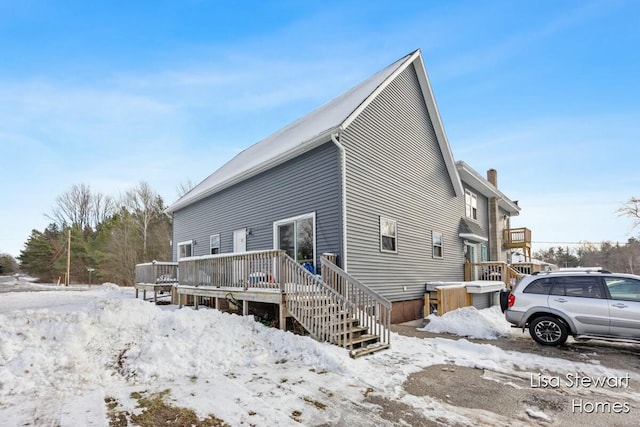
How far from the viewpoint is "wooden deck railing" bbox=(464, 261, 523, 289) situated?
1453 cm

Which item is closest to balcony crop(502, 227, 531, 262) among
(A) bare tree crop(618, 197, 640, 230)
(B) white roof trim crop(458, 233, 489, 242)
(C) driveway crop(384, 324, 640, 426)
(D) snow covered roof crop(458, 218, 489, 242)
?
(D) snow covered roof crop(458, 218, 489, 242)

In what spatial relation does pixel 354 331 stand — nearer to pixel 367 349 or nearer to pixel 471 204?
pixel 367 349

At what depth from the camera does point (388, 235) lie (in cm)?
1091

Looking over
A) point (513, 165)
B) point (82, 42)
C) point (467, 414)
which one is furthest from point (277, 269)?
point (513, 165)

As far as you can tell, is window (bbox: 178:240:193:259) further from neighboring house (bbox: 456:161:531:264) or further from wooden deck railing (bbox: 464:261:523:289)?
wooden deck railing (bbox: 464:261:523:289)

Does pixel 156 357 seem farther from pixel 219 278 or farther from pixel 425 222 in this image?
pixel 425 222

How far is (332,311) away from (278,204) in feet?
16.1

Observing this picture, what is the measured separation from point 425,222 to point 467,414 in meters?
9.67

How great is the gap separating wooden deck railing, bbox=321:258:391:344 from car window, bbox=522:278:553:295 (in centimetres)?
334

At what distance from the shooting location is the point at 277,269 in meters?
8.12

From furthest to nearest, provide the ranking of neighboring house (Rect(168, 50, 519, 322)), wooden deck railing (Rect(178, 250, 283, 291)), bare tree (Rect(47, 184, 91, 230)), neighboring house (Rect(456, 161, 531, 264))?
1. bare tree (Rect(47, 184, 91, 230))
2. neighboring house (Rect(456, 161, 531, 264))
3. neighboring house (Rect(168, 50, 519, 322))
4. wooden deck railing (Rect(178, 250, 283, 291))

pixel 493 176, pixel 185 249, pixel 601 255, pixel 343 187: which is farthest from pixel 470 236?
pixel 601 255

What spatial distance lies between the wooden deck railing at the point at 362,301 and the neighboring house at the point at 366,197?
1120 mm

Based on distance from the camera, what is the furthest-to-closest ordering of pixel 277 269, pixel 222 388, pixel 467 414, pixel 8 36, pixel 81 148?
pixel 81 148 < pixel 8 36 < pixel 277 269 < pixel 222 388 < pixel 467 414
